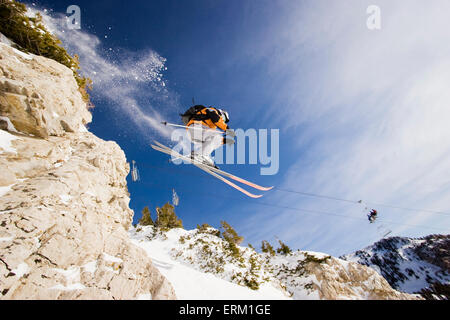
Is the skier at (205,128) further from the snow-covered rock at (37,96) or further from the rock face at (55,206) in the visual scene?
the snow-covered rock at (37,96)

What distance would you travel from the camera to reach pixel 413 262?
5966 centimetres

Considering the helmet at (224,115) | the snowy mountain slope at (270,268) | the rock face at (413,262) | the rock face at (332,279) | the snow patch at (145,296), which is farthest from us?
the rock face at (413,262)

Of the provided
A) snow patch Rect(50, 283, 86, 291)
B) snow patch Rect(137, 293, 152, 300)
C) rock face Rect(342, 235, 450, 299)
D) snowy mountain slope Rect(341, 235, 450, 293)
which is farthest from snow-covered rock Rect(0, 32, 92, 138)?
snowy mountain slope Rect(341, 235, 450, 293)

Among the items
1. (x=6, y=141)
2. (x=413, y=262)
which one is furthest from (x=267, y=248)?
(x=413, y=262)

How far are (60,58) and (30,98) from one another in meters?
7.42

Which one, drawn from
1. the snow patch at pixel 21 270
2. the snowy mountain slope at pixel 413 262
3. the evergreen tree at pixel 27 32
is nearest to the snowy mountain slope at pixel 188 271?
the snow patch at pixel 21 270

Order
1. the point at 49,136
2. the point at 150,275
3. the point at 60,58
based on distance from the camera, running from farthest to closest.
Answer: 1. the point at 60,58
2. the point at 49,136
3. the point at 150,275

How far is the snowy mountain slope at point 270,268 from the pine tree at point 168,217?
270 centimetres

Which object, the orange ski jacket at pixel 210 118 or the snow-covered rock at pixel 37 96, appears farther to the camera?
the orange ski jacket at pixel 210 118

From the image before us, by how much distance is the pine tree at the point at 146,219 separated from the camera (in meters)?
20.8
